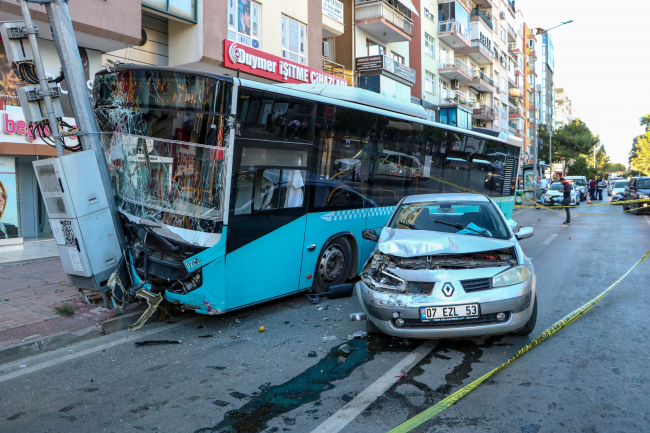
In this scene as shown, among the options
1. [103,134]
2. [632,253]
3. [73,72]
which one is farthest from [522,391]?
[632,253]

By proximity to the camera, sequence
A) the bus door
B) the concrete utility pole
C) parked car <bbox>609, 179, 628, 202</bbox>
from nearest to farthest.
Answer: the bus door → the concrete utility pole → parked car <bbox>609, 179, 628, 202</bbox>

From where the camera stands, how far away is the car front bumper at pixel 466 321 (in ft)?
15.9

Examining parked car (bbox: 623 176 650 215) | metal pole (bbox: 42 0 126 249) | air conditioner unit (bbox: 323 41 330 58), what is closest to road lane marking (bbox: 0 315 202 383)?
metal pole (bbox: 42 0 126 249)

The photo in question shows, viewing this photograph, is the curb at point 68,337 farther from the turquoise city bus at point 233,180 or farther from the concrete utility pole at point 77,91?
the concrete utility pole at point 77,91

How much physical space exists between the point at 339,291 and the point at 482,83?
149 feet

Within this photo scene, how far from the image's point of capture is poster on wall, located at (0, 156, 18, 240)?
502 inches

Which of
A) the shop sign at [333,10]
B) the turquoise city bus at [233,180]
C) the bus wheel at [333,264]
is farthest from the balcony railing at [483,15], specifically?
the bus wheel at [333,264]

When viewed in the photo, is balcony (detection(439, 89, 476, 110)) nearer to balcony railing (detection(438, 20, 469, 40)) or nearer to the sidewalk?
balcony railing (detection(438, 20, 469, 40))

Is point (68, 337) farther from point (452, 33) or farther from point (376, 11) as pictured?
point (452, 33)

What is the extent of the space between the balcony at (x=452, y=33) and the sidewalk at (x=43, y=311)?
124 feet

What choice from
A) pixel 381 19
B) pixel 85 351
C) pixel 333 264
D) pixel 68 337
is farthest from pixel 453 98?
pixel 85 351

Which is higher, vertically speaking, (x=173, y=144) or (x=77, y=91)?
(x=77, y=91)

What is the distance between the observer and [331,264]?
26.4 ft

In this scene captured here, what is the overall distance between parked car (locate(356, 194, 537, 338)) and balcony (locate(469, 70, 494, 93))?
4356 cm
